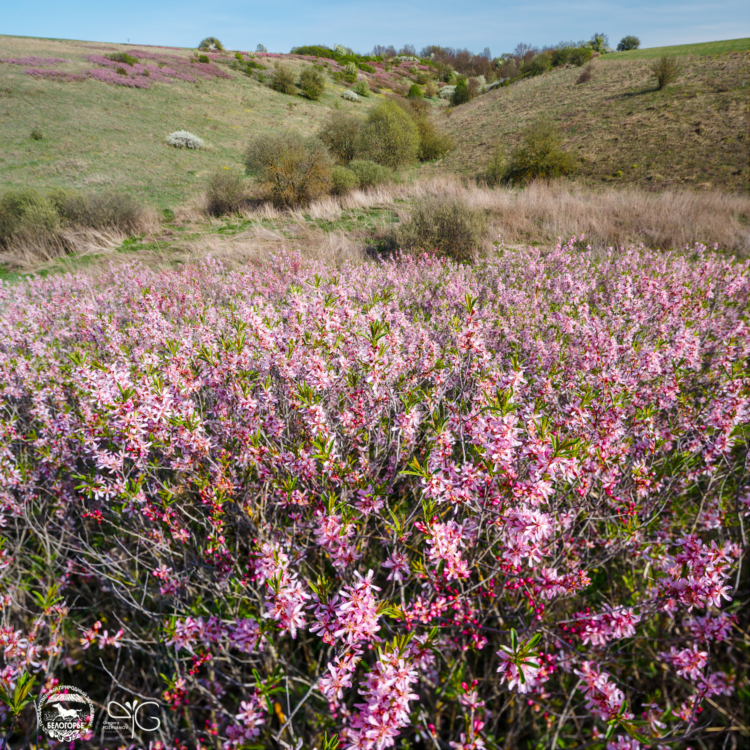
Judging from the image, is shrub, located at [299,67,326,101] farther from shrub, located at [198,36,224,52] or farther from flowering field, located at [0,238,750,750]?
flowering field, located at [0,238,750,750]

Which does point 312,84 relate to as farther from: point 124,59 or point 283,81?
point 124,59

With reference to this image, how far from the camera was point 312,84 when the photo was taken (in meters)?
41.9

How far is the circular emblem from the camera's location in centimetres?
178

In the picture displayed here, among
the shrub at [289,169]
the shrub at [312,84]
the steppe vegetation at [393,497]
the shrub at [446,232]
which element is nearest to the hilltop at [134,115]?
the shrub at [312,84]

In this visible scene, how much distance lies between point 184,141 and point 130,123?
707 cm

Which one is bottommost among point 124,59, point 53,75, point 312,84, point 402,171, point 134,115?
point 402,171

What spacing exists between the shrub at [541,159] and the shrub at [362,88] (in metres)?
37.1

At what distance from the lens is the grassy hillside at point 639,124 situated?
704 inches

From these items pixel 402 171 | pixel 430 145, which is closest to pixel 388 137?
pixel 402 171

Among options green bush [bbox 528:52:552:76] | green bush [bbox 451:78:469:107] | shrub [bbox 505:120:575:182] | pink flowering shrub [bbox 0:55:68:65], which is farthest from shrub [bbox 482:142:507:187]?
pink flowering shrub [bbox 0:55:68:65]

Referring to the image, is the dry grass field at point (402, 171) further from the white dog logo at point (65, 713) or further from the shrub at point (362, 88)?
the white dog logo at point (65, 713)

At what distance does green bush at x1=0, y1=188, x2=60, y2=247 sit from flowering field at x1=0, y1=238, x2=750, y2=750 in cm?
1333

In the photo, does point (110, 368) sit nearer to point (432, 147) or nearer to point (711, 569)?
point (711, 569)

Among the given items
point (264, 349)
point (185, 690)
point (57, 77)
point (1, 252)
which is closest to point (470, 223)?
point (264, 349)
